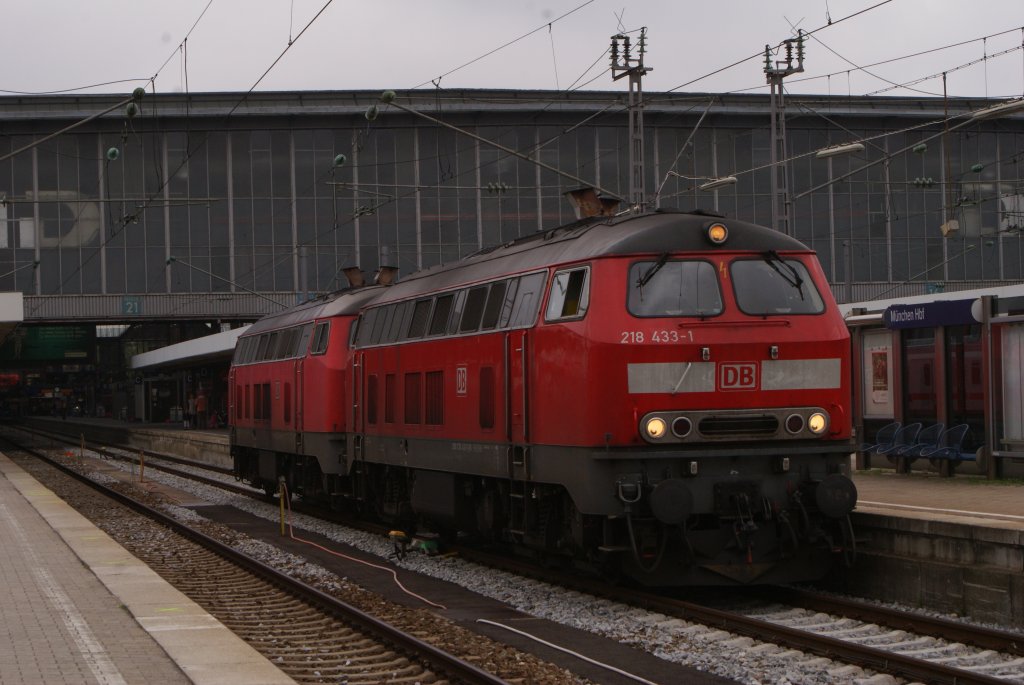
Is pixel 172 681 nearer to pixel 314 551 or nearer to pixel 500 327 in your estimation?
pixel 500 327


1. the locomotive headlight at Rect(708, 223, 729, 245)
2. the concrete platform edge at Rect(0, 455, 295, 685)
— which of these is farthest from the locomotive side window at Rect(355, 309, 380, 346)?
the locomotive headlight at Rect(708, 223, 729, 245)

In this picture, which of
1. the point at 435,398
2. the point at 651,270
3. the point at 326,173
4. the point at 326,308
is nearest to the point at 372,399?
the point at 435,398

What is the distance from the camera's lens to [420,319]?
18281 mm

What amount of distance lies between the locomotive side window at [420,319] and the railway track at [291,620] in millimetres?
3662

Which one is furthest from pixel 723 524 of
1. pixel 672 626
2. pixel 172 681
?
pixel 172 681

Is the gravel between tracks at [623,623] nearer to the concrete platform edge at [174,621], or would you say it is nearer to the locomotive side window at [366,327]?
the concrete platform edge at [174,621]

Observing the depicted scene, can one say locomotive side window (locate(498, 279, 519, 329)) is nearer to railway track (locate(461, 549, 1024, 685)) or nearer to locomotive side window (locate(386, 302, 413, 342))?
railway track (locate(461, 549, 1024, 685))

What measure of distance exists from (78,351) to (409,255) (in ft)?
105

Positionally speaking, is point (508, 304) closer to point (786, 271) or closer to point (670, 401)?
point (670, 401)

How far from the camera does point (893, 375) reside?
70.8 ft

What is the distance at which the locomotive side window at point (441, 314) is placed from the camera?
679 inches

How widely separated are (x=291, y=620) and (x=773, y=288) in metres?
5.88

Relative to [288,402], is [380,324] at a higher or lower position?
higher

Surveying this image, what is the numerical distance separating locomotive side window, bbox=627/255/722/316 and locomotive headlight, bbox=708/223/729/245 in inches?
10.5
